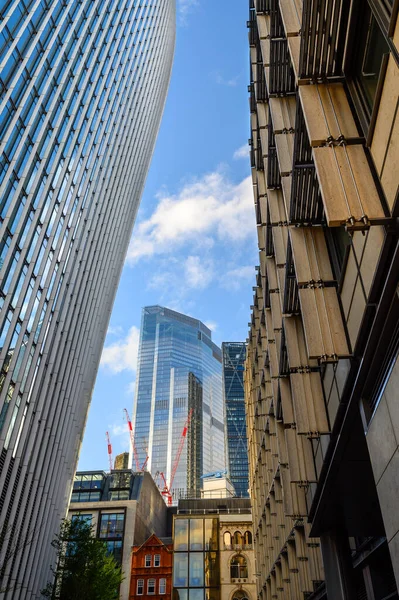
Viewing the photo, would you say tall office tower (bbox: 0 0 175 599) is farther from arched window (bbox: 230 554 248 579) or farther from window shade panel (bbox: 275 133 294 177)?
arched window (bbox: 230 554 248 579)

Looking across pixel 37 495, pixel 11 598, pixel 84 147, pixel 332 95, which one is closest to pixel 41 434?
pixel 37 495

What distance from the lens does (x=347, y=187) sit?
9.27 metres

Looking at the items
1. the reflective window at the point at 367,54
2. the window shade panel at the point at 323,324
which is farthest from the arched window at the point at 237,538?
the reflective window at the point at 367,54

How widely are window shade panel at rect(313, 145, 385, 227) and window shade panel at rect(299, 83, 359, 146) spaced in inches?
16.4

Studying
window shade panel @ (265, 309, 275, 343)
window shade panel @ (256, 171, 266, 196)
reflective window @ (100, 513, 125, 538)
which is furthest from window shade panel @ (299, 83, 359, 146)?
reflective window @ (100, 513, 125, 538)

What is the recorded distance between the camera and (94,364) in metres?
61.1

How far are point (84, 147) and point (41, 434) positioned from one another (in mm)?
27730

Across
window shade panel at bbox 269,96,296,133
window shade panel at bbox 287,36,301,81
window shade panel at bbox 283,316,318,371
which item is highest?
window shade panel at bbox 269,96,296,133

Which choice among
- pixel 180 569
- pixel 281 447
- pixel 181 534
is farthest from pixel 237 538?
pixel 281 447

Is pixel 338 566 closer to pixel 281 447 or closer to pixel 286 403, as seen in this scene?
pixel 286 403

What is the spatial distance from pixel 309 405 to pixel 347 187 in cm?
744

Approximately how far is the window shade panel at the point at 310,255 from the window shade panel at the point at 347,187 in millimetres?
4192

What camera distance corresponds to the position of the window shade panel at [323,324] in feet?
38.2

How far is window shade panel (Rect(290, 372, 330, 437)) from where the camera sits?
46.5 ft
